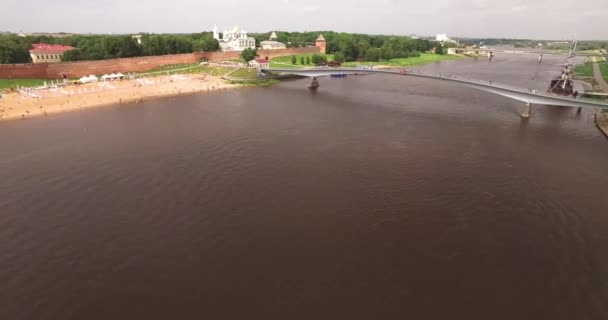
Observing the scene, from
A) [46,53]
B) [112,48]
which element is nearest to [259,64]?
[112,48]

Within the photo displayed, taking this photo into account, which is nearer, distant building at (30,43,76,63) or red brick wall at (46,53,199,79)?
red brick wall at (46,53,199,79)

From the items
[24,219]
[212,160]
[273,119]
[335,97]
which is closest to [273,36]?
[335,97]

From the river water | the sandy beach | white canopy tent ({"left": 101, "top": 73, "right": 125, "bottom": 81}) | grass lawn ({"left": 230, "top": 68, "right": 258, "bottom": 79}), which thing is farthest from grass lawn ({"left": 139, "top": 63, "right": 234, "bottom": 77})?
the river water

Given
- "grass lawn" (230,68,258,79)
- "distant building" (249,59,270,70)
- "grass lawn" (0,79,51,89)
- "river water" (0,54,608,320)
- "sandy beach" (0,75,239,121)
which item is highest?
"distant building" (249,59,270,70)

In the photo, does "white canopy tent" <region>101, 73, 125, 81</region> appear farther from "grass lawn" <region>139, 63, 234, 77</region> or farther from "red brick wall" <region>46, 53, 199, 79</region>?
"grass lawn" <region>139, 63, 234, 77</region>

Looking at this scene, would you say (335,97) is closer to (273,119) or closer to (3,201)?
(273,119)

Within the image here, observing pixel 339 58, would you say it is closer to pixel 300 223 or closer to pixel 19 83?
pixel 19 83
